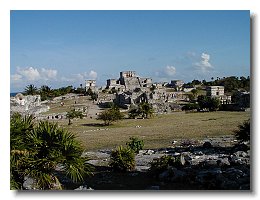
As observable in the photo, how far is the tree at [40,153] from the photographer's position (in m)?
6.16

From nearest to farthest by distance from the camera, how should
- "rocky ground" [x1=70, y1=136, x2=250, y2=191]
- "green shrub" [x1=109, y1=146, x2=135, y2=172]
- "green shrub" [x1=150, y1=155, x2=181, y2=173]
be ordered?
"rocky ground" [x1=70, y1=136, x2=250, y2=191], "green shrub" [x1=150, y1=155, x2=181, y2=173], "green shrub" [x1=109, y1=146, x2=135, y2=172]

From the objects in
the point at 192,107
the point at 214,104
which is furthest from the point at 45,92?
the point at 214,104

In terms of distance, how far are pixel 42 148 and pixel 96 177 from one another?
2955 mm

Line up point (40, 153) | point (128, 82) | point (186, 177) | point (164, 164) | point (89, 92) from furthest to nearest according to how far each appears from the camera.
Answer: point (128, 82)
point (89, 92)
point (164, 164)
point (186, 177)
point (40, 153)

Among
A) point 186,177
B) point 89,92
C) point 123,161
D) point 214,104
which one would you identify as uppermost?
point 89,92

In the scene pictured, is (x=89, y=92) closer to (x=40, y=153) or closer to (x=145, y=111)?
(x=145, y=111)

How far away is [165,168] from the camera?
881 centimetres

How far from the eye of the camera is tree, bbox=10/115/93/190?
6.16m

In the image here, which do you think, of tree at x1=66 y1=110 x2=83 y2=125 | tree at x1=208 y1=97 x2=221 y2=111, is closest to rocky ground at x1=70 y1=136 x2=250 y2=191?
tree at x1=66 y1=110 x2=83 y2=125

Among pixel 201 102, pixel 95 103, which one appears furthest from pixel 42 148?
pixel 95 103

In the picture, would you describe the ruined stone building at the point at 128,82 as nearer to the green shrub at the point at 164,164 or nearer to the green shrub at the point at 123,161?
the green shrub at the point at 123,161

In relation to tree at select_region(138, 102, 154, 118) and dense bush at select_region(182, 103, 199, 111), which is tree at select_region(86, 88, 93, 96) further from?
tree at select_region(138, 102, 154, 118)

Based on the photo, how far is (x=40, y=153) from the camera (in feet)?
20.6
